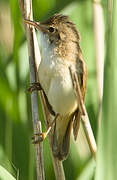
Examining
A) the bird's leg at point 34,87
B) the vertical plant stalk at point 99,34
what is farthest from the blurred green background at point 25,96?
the bird's leg at point 34,87

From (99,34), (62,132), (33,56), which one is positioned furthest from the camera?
(99,34)

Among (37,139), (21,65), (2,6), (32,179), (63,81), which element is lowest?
(32,179)

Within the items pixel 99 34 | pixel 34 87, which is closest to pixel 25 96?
pixel 34 87

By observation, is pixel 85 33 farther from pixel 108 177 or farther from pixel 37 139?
pixel 108 177

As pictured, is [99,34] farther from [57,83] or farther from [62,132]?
[62,132]

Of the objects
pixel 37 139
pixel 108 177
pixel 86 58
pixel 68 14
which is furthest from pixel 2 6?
pixel 108 177

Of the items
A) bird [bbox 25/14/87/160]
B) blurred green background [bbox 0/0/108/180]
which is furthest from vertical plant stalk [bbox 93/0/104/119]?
bird [bbox 25/14/87/160]
